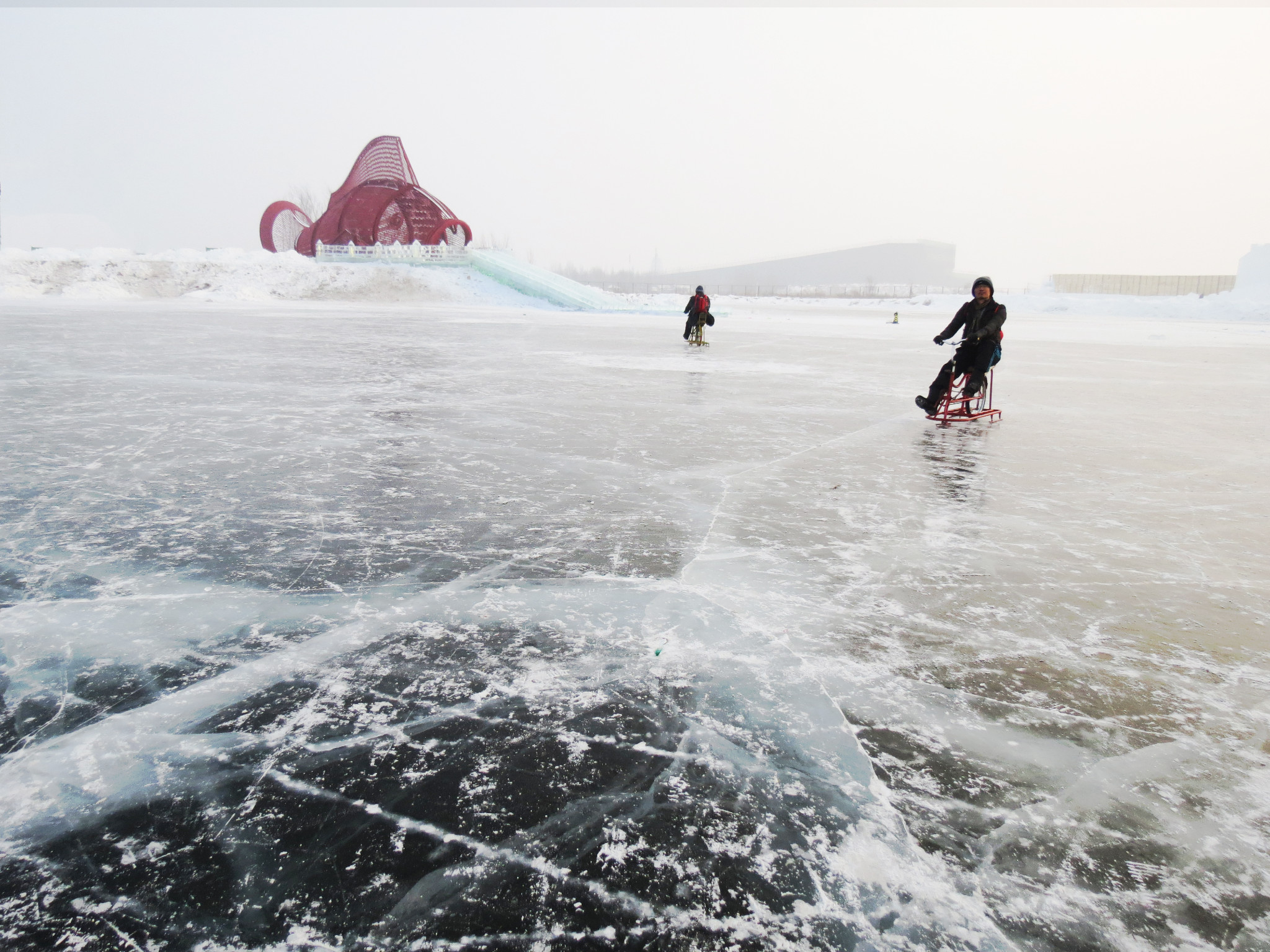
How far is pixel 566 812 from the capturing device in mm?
1694

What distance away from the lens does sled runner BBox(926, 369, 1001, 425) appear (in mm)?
7156

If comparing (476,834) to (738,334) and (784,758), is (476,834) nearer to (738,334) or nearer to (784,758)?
(784,758)

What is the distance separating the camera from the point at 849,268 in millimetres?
111125

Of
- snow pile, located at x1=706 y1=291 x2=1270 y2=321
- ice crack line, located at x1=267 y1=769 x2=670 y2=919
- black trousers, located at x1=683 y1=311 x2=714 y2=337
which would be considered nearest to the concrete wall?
snow pile, located at x1=706 y1=291 x2=1270 y2=321

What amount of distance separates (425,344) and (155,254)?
3908 centimetres

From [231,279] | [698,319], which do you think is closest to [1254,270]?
[698,319]

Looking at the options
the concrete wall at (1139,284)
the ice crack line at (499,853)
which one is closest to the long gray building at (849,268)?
the concrete wall at (1139,284)

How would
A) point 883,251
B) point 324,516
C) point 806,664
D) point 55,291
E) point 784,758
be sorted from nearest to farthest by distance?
point 784,758 → point 806,664 → point 324,516 → point 55,291 → point 883,251

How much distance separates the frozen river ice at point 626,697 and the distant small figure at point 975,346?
1734 millimetres

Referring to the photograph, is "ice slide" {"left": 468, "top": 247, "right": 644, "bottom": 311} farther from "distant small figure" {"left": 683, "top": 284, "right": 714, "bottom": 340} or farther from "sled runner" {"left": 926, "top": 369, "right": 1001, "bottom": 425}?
"sled runner" {"left": 926, "top": 369, "right": 1001, "bottom": 425}

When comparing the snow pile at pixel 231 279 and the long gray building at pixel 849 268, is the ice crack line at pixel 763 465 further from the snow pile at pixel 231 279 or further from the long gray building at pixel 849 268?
the long gray building at pixel 849 268

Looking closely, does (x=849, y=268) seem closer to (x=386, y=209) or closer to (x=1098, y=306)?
(x=1098, y=306)

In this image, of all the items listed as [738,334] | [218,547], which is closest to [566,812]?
[218,547]

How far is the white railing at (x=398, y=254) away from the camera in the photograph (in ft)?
149
